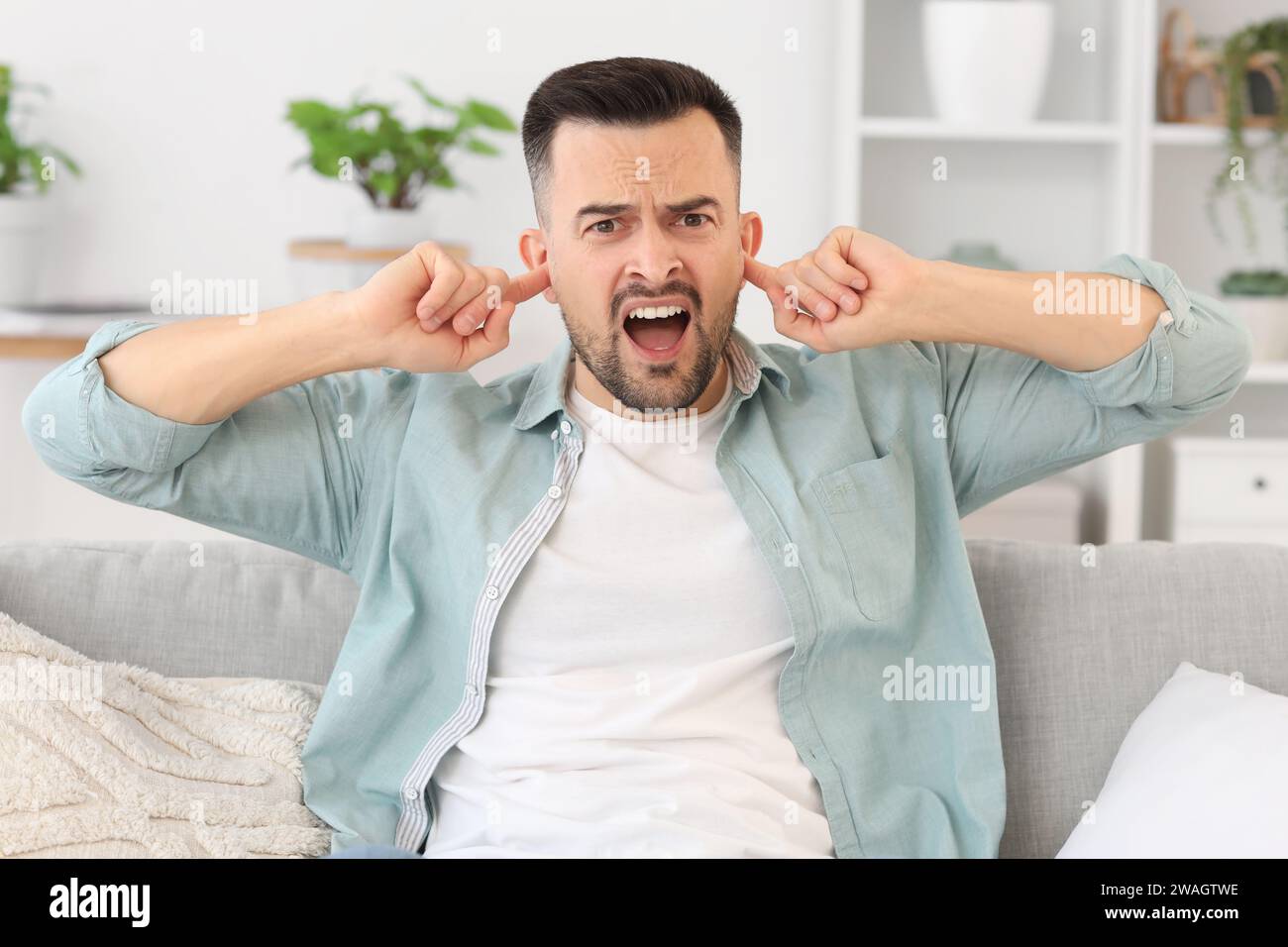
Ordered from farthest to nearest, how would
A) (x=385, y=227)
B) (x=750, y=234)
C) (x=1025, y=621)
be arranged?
(x=385, y=227) < (x=750, y=234) < (x=1025, y=621)

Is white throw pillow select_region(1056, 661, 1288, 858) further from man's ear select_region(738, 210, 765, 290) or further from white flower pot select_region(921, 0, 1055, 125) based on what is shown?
white flower pot select_region(921, 0, 1055, 125)

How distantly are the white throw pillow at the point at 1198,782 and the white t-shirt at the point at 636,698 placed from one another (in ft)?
0.95

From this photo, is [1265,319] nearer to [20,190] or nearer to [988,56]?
[988,56]

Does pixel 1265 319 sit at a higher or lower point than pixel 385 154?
lower

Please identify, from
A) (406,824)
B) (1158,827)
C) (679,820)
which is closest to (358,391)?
(406,824)

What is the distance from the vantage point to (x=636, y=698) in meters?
1.36

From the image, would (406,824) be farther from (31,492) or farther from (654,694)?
(31,492)

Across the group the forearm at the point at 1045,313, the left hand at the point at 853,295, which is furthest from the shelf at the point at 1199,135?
the left hand at the point at 853,295

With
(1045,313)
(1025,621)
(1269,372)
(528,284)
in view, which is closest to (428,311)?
(528,284)

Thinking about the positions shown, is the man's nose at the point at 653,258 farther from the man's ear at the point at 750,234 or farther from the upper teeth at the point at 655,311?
the man's ear at the point at 750,234

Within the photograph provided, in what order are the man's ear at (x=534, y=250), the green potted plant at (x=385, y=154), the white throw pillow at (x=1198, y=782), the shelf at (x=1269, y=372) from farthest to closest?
the shelf at (x=1269, y=372)
the green potted plant at (x=385, y=154)
the man's ear at (x=534, y=250)
the white throw pillow at (x=1198, y=782)

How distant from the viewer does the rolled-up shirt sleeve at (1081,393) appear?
4.63 ft

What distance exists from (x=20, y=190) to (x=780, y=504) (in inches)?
90.8

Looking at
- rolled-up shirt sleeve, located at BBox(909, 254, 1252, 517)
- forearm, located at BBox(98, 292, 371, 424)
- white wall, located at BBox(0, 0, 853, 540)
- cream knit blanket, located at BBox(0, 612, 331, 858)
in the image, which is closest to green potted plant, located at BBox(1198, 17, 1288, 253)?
white wall, located at BBox(0, 0, 853, 540)
